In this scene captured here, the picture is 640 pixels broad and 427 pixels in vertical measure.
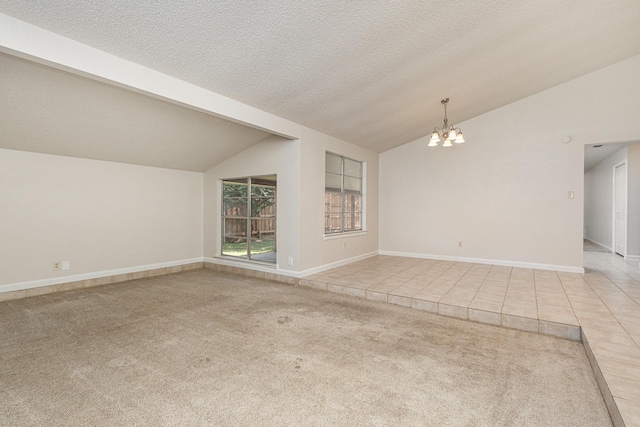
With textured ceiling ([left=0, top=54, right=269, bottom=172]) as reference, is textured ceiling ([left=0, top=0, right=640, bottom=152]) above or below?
above

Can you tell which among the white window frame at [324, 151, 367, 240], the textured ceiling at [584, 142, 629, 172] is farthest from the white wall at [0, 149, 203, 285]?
the textured ceiling at [584, 142, 629, 172]

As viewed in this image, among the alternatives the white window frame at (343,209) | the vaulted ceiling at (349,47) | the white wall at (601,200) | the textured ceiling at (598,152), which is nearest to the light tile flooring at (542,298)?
the white window frame at (343,209)

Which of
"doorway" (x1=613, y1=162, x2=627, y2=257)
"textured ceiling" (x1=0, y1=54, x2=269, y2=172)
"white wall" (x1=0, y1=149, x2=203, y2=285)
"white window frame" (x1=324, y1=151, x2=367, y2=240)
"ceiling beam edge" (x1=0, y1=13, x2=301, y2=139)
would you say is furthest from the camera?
"doorway" (x1=613, y1=162, x2=627, y2=257)

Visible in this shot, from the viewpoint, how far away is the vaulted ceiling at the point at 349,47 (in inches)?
88.0

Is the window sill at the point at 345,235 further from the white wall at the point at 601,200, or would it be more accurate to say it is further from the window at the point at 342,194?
the white wall at the point at 601,200

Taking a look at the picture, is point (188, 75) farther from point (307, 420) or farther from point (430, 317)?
point (430, 317)

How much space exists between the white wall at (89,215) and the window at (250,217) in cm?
75

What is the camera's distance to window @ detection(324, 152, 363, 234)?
5598 millimetres

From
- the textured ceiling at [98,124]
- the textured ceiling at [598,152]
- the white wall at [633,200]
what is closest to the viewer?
the textured ceiling at [98,124]

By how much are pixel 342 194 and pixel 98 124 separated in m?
4.01

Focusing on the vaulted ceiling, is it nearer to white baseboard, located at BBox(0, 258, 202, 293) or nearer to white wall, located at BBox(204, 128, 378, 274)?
white wall, located at BBox(204, 128, 378, 274)

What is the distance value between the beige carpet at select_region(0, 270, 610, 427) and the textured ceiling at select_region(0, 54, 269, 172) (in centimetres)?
216

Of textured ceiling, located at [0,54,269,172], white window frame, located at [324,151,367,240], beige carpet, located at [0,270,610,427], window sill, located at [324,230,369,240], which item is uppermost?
textured ceiling, located at [0,54,269,172]

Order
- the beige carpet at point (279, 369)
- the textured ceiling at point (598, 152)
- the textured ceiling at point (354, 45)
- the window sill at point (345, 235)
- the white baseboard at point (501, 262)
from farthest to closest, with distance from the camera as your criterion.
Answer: the textured ceiling at point (598, 152)
the window sill at point (345, 235)
the white baseboard at point (501, 262)
the textured ceiling at point (354, 45)
the beige carpet at point (279, 369)
